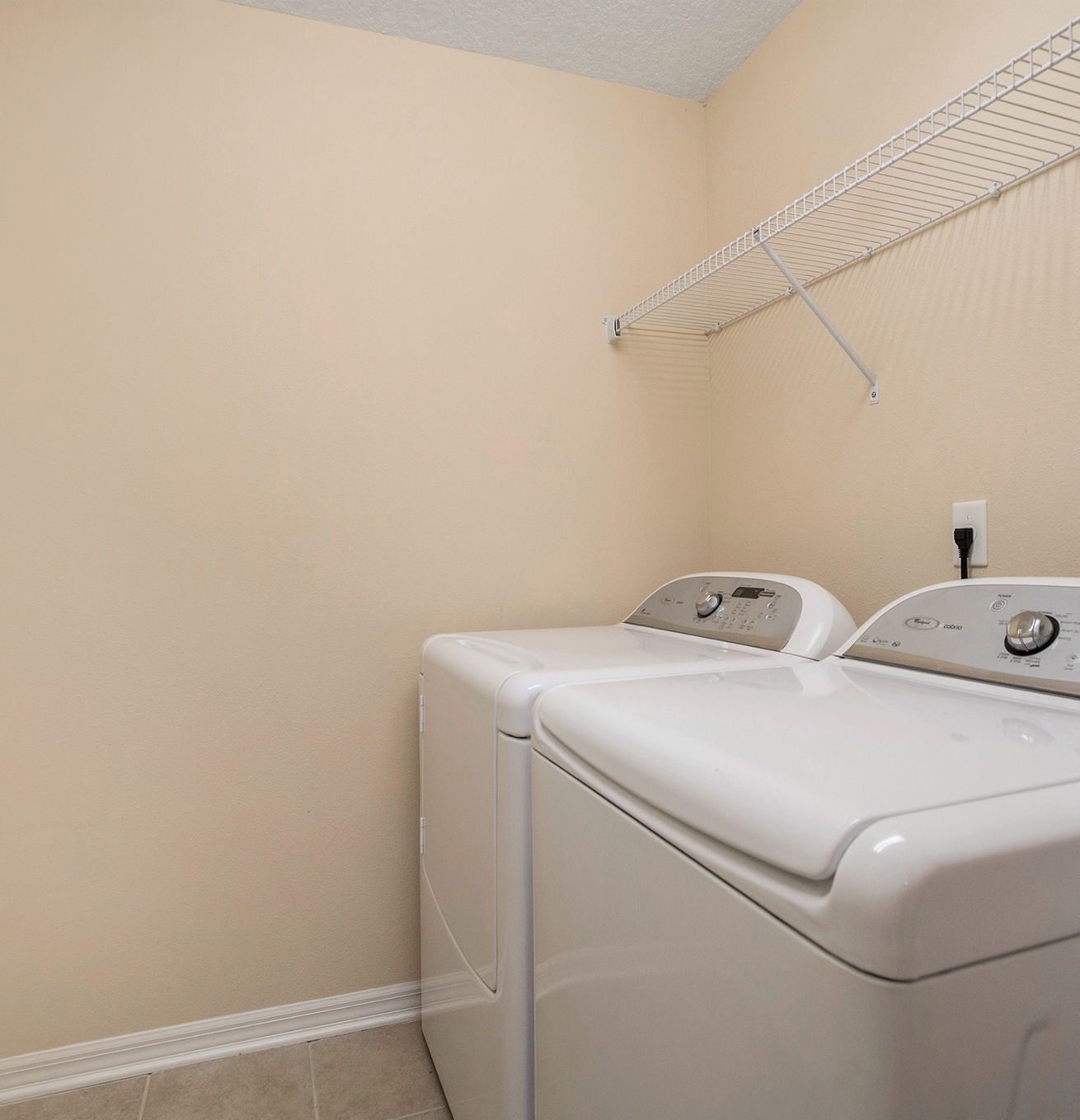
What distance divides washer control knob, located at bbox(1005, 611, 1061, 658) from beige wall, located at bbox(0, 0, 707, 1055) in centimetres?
109

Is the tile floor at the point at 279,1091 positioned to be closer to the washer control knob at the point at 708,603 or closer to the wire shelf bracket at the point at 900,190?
the washer control knob at the point at 708,603

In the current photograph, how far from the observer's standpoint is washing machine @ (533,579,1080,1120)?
17.9 inches

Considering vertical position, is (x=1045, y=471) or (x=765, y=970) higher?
(x=1045, y=471)

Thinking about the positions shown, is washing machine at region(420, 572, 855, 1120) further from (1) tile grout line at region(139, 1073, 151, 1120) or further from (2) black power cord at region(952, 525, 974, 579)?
(1) tile grout line at region(139, 1073, 151, 1120)

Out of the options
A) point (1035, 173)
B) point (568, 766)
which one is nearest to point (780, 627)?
point (568, 766)

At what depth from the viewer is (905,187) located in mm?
1321

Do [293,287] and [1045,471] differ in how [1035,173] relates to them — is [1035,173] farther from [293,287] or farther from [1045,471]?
[293,287]

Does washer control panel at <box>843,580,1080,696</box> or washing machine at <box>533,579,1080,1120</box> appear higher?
washer control panel at <box>843,580,1080,696</box>

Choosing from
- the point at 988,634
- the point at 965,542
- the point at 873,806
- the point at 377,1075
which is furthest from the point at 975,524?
the point at 377,1075

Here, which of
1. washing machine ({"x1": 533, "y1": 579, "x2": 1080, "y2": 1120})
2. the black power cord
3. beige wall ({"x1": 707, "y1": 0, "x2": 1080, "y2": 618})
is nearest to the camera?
washing machine ({"x1": 533, "y1": 579, "x2": 1080, "y2": 1120})

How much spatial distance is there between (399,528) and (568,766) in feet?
3.36

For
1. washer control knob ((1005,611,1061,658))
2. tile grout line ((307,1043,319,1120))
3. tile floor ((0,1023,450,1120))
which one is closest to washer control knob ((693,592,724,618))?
washer control knob ((1005,611,1061,658))

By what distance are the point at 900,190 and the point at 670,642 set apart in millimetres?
948

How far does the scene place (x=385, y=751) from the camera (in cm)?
177
